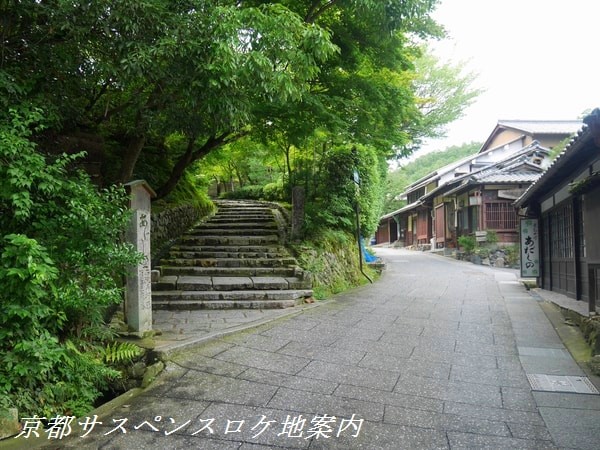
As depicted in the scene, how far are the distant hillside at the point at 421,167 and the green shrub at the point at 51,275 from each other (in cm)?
3661

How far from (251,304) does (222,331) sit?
1933 millimetres

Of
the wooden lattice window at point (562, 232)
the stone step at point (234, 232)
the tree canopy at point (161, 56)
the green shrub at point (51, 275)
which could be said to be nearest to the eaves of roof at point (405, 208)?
the wooden lattice window at point (562, 232)

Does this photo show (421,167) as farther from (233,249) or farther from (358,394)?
(358,394)

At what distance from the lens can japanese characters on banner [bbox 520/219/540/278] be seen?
13.4 m

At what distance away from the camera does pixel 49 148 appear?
588 centimetres

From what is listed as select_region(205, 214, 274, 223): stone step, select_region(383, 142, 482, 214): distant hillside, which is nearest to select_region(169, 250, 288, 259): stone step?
select_region(205, 214, 274, 223): stone step

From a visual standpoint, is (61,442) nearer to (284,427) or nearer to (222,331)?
(284,427)

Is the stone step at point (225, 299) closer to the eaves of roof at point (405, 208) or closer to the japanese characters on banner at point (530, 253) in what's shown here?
the japanese characters on banner at point (530, 253)

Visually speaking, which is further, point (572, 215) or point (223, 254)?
point (223, 254)

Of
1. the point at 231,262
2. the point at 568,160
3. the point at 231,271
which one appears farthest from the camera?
the point at 231,262

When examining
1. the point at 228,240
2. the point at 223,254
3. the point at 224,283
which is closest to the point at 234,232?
the point at 228,240

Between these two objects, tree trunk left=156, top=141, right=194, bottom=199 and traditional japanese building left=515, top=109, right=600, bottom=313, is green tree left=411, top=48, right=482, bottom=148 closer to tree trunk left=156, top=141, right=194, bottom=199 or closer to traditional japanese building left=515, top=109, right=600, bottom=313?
traditional japanese building left=515, top=109, right=600, bottom=313

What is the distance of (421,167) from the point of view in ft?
187

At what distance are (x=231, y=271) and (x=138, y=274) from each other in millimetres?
4254
